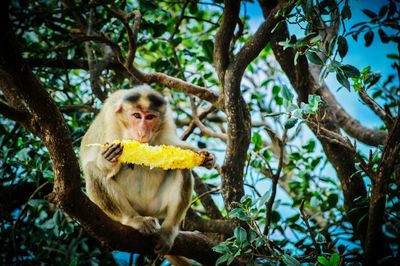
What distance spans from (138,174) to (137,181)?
60 millimetres

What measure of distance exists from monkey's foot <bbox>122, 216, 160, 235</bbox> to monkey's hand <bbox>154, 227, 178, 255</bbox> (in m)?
0.07

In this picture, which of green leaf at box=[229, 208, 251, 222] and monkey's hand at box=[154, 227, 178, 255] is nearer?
green leaf at box=[229, 208, 251, 222]

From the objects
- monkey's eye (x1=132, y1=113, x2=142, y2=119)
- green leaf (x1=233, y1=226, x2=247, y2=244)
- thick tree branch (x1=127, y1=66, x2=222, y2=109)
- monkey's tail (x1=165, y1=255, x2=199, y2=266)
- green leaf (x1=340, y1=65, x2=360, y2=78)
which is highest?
thick tree branch (x1=127, y1=66, x2=222, y2=109)

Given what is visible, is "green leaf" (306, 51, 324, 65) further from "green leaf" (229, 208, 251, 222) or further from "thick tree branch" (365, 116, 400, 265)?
"green leaf" (229, 208, 251, 222)

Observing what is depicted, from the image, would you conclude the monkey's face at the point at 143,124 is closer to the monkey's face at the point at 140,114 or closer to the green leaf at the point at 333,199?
the monkey's face at the point at 140,114

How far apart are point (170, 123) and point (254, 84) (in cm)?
210

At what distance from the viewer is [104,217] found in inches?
104

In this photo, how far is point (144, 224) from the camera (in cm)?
331

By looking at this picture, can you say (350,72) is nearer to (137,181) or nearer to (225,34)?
(225,34)

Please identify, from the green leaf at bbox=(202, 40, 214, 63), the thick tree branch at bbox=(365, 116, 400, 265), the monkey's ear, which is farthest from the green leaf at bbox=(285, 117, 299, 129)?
the green leaf at bbox=(202, 40, 214, 63)

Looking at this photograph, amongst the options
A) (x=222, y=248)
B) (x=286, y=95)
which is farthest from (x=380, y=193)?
(x=222, y=248)

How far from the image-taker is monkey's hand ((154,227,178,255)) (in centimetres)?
319

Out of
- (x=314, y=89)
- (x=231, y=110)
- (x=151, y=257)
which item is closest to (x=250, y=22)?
(x=314, y=89)

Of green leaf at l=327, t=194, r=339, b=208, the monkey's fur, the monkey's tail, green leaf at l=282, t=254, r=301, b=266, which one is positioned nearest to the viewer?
green leaf at l=282, t=254, r=301, b=266
